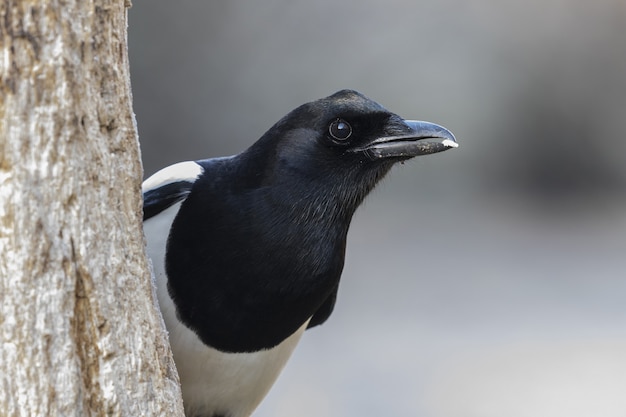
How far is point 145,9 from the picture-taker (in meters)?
5.98

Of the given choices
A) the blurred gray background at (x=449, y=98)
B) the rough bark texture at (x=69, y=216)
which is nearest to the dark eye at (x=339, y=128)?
the rough bark texture at (x=69, y=216)

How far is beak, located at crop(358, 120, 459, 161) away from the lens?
181 centimetres

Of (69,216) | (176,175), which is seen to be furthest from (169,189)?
(69,216)

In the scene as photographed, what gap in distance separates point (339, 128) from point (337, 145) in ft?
0.11

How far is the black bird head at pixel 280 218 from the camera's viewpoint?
5.74 feet

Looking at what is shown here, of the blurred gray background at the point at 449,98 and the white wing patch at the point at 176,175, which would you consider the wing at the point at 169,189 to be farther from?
the blurred gray background at the point at 449,98

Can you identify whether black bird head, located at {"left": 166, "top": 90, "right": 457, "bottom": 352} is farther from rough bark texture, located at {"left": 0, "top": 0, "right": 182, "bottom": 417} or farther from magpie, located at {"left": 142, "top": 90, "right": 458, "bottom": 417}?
rough bark texture, located at {"left": 0, "top": 0, "right": 182, "bottom": 417}

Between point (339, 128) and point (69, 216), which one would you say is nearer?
point (69, 216)

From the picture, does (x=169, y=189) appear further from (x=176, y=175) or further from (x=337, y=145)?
(x=337, y=145)

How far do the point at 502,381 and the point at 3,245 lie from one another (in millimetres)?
3122

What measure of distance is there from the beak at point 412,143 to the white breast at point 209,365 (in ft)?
1.25

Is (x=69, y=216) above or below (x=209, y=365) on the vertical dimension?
above

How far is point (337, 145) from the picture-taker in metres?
1.85

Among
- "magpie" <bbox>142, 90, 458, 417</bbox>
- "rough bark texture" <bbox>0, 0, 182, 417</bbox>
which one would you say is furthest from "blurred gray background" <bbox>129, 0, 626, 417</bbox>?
"rough bark texture" <bbox>0, 0, 182, 417</bbox>
